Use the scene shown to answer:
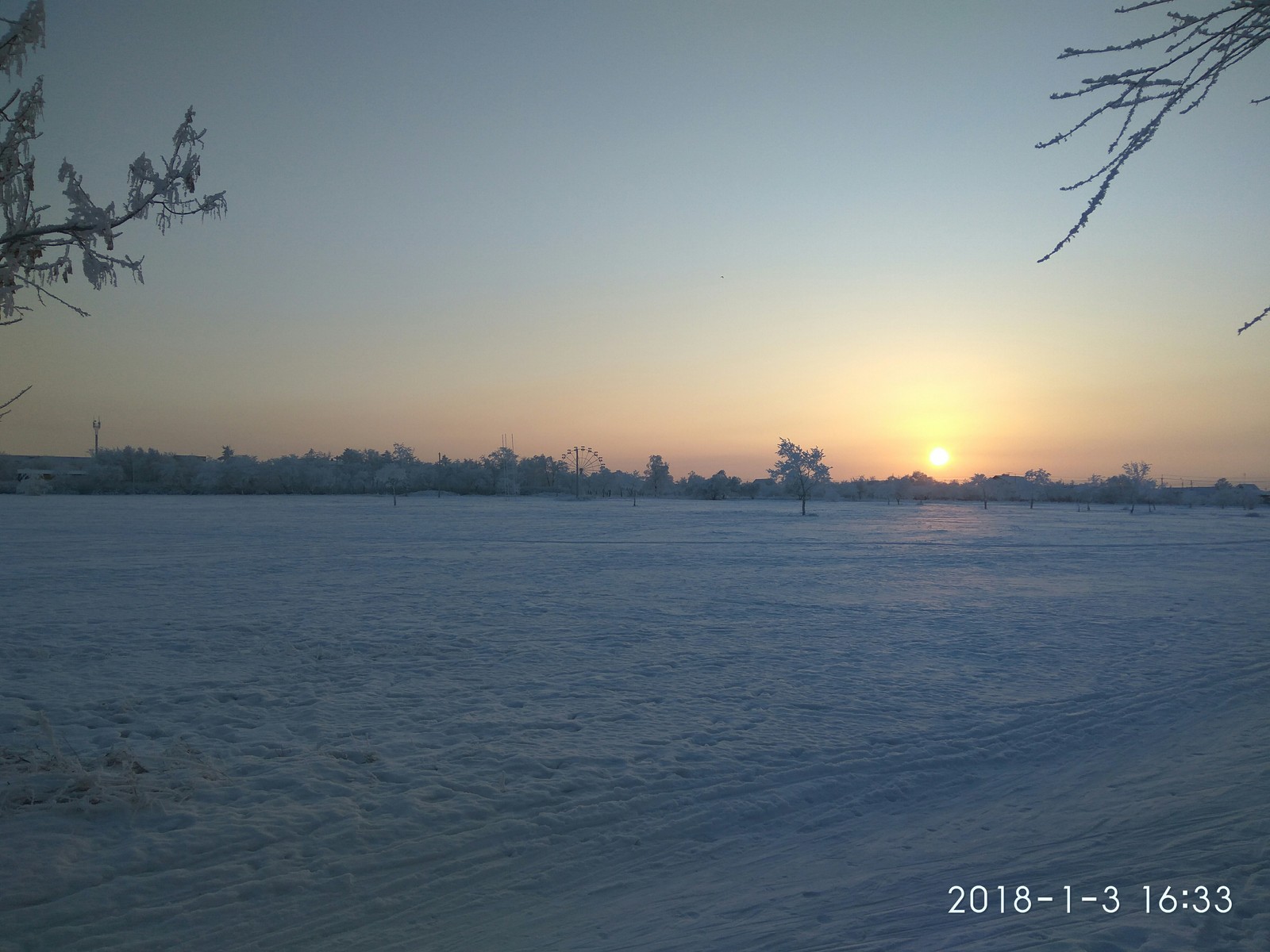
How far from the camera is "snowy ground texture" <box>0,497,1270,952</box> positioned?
381cm

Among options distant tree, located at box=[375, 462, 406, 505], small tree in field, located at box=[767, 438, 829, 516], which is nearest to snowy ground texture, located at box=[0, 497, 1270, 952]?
small tree in field, located at box=[767, 438, 829, 516]

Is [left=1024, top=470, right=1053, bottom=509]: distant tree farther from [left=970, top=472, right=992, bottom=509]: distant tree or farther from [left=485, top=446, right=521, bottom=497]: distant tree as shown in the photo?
[left=485, top=446, right=521, bottom=497]: distant tree

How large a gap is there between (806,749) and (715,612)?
696 centimetres

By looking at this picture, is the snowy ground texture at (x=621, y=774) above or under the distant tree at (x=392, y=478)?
under

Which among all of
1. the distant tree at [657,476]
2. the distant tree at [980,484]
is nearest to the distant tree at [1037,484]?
the distant tree at [980,484]

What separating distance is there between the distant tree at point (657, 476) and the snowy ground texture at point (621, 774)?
164 meters

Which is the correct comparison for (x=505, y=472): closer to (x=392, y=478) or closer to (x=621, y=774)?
(x=392, y=478)

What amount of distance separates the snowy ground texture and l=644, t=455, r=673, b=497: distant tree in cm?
16406

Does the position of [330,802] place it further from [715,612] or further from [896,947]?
[715,612]

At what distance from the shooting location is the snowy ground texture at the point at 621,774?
150 inches

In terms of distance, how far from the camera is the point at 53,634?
34.1 ft

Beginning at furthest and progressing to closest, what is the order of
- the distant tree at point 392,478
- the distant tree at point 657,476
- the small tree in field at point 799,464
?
the distant tree at point 657,476 < the distant tree at point 392,478 < the small tree in field at point 799,464

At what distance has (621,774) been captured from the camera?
5.69m

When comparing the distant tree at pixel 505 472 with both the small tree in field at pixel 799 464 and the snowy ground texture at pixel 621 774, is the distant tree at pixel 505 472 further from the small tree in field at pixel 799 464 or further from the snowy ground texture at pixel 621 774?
the snowy ground texture at pixel 621 774
